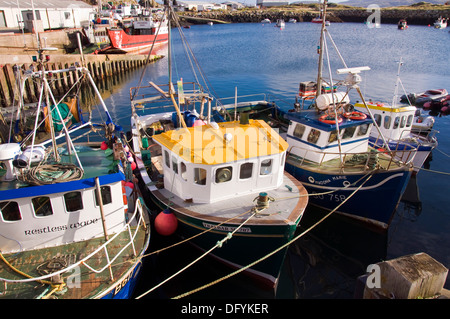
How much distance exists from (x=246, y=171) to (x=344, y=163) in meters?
5.51

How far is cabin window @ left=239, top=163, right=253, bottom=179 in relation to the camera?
37.6ft

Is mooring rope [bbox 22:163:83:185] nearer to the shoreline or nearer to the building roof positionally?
the building roof

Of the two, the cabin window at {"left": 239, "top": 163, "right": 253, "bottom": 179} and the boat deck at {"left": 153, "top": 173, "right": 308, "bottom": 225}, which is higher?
the cabin window at {"left": 239, "top": 163, "right": 253, "bottom": 179}

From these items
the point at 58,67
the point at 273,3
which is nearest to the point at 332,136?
the point at 58,67

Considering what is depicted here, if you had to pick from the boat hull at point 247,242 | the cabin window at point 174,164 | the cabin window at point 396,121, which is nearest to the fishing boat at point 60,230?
the boat hull at point 247,242

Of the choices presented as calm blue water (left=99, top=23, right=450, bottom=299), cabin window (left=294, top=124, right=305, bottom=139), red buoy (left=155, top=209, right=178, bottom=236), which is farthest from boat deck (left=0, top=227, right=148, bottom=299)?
cabin window (left=294, top=124, right=305, bottom=139)

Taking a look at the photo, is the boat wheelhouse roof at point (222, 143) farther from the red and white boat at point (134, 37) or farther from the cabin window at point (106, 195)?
the red and white boat at point (134, 37)

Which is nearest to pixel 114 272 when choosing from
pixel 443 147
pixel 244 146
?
pixel 244 146

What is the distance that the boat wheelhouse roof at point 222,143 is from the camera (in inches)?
436

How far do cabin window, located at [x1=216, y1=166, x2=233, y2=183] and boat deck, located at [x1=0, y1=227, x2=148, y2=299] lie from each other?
342cm

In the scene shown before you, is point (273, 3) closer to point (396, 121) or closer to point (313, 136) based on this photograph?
point (396, 121)

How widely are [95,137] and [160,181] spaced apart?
1302 centimetres

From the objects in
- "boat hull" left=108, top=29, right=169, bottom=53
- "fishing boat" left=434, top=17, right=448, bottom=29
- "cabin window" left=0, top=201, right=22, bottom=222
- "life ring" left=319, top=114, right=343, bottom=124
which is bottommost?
"cabin window" left=0, top=201, right=22, bottom=222

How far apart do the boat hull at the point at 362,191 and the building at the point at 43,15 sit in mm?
44450
